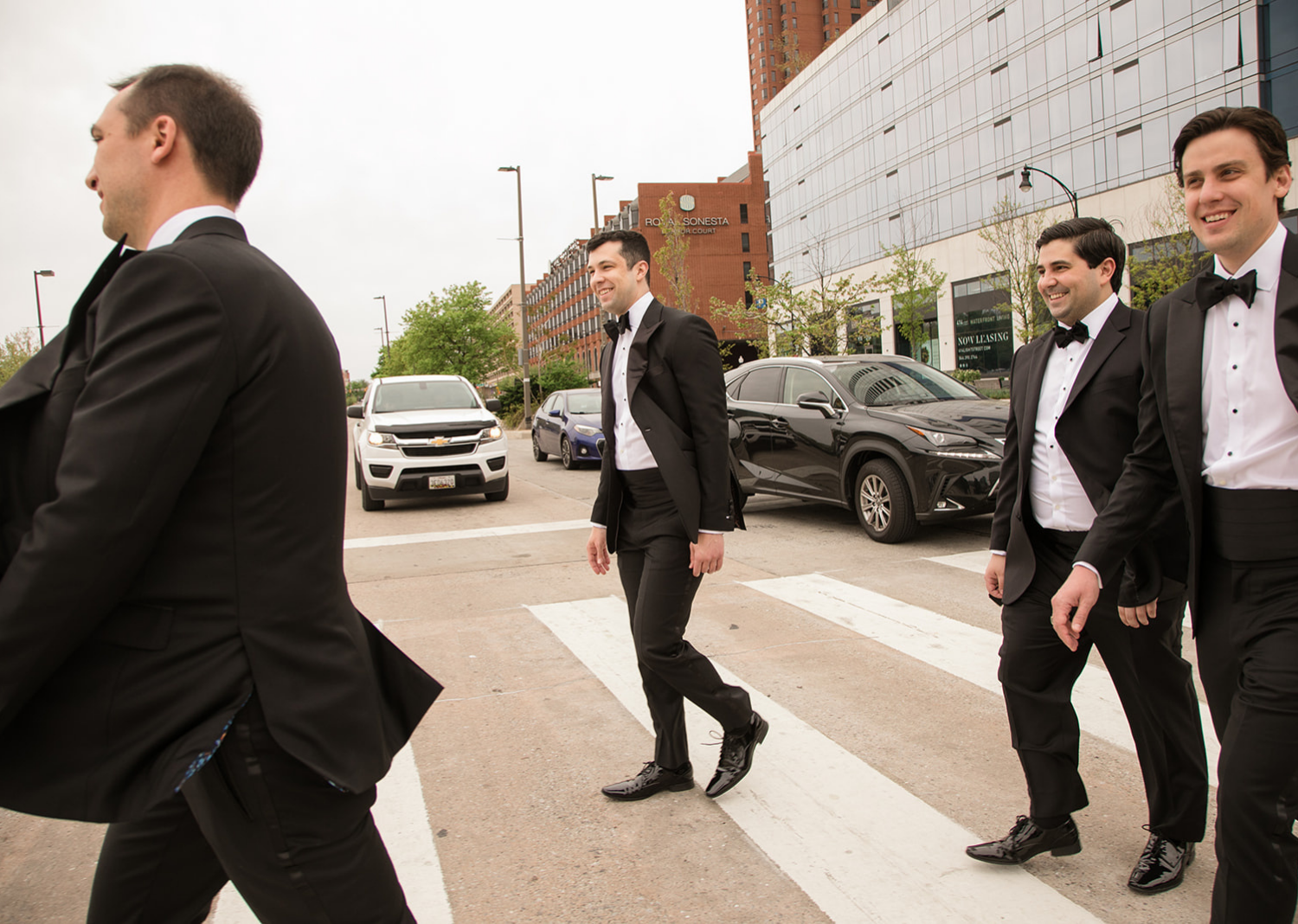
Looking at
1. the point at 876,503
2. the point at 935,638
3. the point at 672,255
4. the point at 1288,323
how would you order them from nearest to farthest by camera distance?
the point at 1288,323 → the point at 935,638 → the point at 876,503 → the point at 672,255

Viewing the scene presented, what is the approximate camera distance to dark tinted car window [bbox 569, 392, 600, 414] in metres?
18.2

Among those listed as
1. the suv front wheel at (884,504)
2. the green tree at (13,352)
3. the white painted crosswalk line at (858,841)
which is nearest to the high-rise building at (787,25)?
the green tree at (13,352)

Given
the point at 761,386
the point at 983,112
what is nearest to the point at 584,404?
the point at 761,386

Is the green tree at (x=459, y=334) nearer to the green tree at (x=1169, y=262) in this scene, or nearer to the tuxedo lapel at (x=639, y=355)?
the green tree at (x=1169, y=262)

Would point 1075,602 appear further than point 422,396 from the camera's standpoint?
No

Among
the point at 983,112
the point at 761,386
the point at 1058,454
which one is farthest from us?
the point at 983,112

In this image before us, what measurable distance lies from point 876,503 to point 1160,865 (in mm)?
5804

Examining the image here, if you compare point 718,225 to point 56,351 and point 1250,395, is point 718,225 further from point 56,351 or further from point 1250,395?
point 56,351

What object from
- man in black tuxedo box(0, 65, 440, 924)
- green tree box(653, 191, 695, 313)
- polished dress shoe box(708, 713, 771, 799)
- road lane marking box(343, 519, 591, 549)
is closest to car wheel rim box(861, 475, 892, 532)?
road lane marking box(343, 519, 591, 549)

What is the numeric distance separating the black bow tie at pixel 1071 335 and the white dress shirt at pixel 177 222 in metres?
2.41

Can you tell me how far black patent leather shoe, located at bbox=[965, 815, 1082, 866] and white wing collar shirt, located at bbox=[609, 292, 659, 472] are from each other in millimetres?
1627

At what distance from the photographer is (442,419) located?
1217 centimetres

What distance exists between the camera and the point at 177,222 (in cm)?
149

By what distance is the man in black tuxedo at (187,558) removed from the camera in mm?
1270
